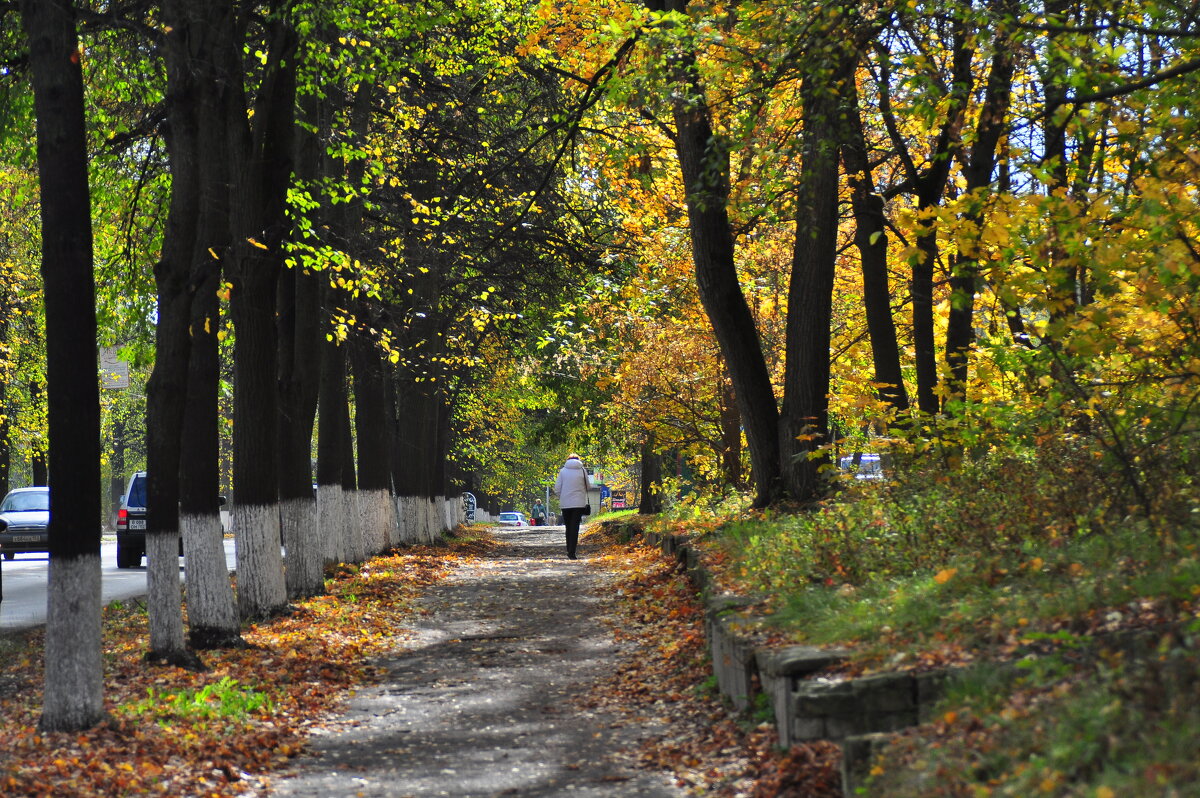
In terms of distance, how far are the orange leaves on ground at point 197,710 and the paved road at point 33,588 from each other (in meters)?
1.76

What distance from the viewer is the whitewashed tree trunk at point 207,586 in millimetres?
10883

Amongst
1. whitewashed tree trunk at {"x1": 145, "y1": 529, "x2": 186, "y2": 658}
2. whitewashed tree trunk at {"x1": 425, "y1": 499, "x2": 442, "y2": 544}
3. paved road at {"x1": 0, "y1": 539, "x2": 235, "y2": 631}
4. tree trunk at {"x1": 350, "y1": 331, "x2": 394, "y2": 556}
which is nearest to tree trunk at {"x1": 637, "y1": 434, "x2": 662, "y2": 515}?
whitewashed tree trunk at {"x1": 425, "y1": 499, "x2": 442, "y2": 544}

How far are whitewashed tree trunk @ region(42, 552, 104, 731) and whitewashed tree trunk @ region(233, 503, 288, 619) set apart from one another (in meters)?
4.92

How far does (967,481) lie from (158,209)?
9.38m

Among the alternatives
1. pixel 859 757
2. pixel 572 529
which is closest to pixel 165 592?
pixel 859 757

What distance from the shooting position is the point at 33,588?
19.5 m

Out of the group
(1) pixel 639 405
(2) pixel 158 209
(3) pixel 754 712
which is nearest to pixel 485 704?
(3) pixel 754 712

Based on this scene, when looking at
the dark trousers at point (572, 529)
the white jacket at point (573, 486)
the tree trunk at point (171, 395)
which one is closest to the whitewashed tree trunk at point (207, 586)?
the tree trunk at point (171, 395)

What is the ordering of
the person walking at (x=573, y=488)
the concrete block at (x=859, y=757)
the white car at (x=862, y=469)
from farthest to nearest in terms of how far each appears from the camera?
the person walking at (x=573, y=488), the white car at (x=862, y=469), the concrete block at (x=859, y=757)

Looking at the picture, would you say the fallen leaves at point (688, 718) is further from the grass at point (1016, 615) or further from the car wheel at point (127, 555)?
the car wheel at point (127, 555)

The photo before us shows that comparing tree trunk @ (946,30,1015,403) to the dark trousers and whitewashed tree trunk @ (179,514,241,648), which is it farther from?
the dark trousers

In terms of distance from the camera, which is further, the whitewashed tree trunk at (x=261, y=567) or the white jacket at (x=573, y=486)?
the white jacket at (x=573, y=486)

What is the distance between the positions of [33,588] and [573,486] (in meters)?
9.59

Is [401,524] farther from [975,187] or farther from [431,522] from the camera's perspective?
[975,187]
